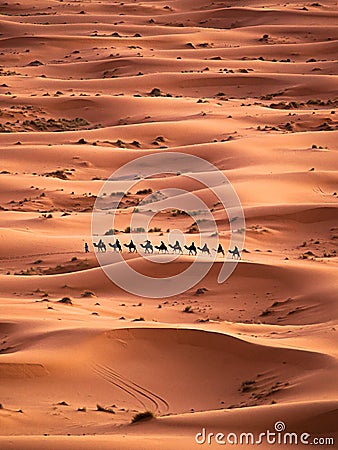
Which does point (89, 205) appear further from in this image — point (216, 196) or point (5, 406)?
point (5, 406)

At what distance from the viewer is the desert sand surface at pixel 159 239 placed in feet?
33.6

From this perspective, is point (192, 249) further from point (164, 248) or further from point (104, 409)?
point (104, 409)

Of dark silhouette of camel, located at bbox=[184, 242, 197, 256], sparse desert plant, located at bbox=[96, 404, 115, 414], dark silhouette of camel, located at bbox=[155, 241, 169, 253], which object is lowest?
sparse desert plant, located at bbox=[96, 404, 115, 414]

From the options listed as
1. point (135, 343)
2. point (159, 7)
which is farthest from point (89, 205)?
point (159, 7)

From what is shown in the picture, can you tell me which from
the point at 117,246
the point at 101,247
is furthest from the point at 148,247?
the point at 101,247

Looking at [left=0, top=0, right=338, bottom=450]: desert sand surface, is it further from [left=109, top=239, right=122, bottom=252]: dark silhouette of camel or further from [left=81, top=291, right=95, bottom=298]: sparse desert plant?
[left=109, top=239, right=122, bottom=252]: dark silhouette of camel

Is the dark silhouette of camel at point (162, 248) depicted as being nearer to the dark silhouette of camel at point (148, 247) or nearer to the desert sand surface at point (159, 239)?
the dark silhouette of camel at point (148, 247)

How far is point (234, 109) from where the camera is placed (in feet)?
114
